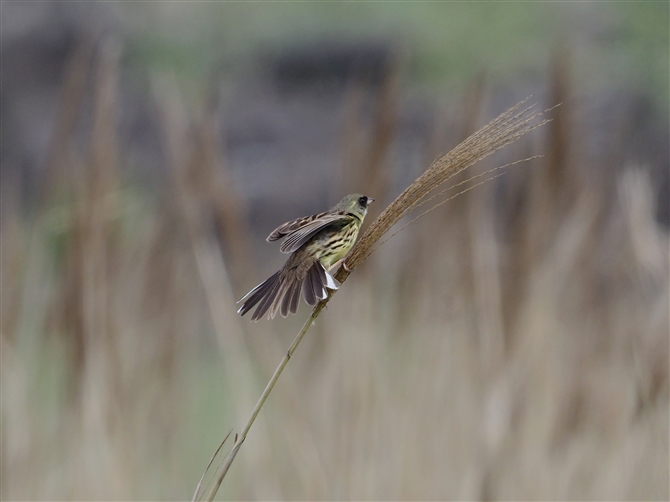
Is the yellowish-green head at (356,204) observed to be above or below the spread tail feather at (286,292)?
above

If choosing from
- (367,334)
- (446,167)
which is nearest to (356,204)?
(446,167)

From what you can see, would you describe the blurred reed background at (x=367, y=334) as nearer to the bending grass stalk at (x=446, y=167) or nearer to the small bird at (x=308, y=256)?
the small bird at (x=308, y=256)

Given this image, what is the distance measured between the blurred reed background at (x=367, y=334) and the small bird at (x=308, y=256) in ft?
2.80

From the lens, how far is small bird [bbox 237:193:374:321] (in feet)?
4.45

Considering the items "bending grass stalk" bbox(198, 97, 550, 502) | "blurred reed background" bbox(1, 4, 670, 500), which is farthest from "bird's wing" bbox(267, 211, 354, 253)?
"blurred reed background" bbox(1, 4, 670, 500)

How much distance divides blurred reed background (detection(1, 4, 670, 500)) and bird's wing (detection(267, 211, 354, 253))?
3.02 ft

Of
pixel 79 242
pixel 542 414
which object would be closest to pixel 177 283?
pixel 79 242

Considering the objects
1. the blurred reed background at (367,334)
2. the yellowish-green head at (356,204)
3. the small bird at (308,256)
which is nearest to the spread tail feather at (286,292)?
the small bird at (308,256)

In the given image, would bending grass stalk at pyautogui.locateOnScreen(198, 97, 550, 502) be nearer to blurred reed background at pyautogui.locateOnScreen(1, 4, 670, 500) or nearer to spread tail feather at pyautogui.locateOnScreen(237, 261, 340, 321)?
spread tail feather at pyautogui.locateOnScreen(237, 261, 340, 321)

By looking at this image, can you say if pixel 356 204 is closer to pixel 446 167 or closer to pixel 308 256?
pixel 308 256

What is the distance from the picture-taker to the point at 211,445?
540 centimetres

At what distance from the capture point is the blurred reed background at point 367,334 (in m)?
2.41

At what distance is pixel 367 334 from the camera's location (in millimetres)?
2646

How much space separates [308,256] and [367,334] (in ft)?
3.77
